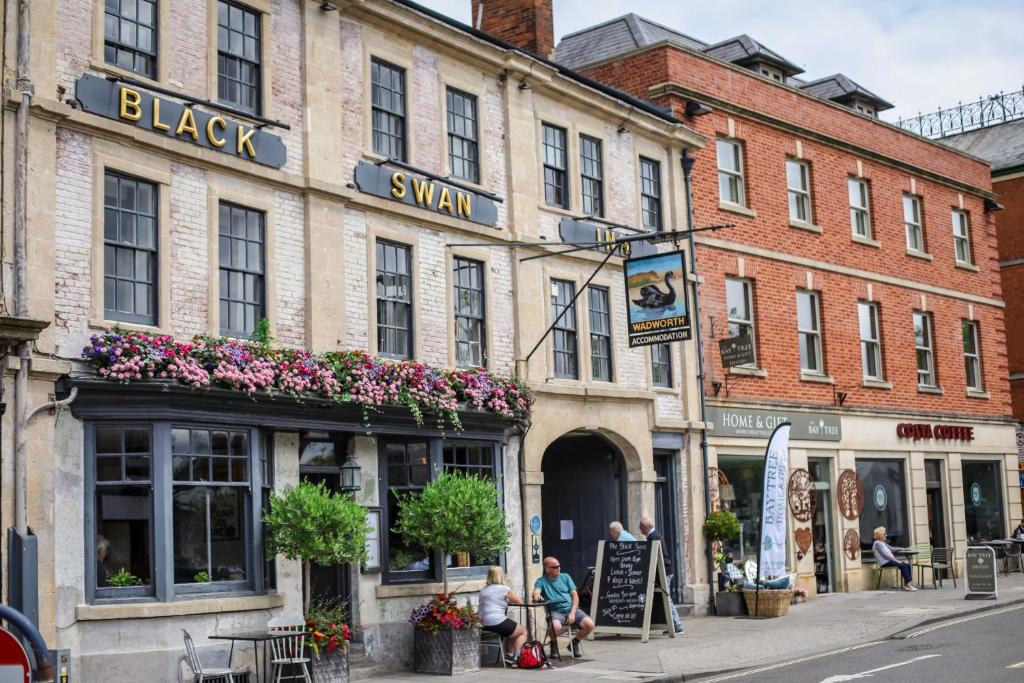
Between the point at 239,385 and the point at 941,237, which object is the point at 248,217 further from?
the point at 941,237

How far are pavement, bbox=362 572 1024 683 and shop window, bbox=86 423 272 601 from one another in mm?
2558

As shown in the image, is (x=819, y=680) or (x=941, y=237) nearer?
(x=819, y=680)

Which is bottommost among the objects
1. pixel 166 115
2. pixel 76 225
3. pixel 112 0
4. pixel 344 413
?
pixel 344 413

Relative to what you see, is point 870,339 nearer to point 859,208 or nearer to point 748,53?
point 859,208

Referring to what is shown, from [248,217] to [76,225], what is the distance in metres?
2.58

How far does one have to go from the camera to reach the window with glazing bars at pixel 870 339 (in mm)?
28328

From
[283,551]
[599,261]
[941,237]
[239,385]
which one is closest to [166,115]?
[239,385]

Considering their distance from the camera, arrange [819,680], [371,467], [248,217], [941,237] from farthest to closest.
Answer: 1. [941,237]
2. [371,467]
3. [248,217]
4. [819,680]

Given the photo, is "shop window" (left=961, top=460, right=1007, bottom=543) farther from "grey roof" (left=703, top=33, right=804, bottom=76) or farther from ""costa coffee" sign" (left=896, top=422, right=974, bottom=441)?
"grey roof" (left=703, top=33, right=804, bottom=76)

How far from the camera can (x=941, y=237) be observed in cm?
3159

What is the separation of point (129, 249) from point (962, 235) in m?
24.6

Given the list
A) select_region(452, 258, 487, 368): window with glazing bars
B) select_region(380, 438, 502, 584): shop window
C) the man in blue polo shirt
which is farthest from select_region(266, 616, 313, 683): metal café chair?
select_region(452, 258, 487, 368): window with glazing bars

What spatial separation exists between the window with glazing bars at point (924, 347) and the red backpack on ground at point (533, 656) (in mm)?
17213

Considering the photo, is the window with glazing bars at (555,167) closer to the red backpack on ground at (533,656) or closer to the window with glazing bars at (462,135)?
the window with glazing bars at (462,135)
